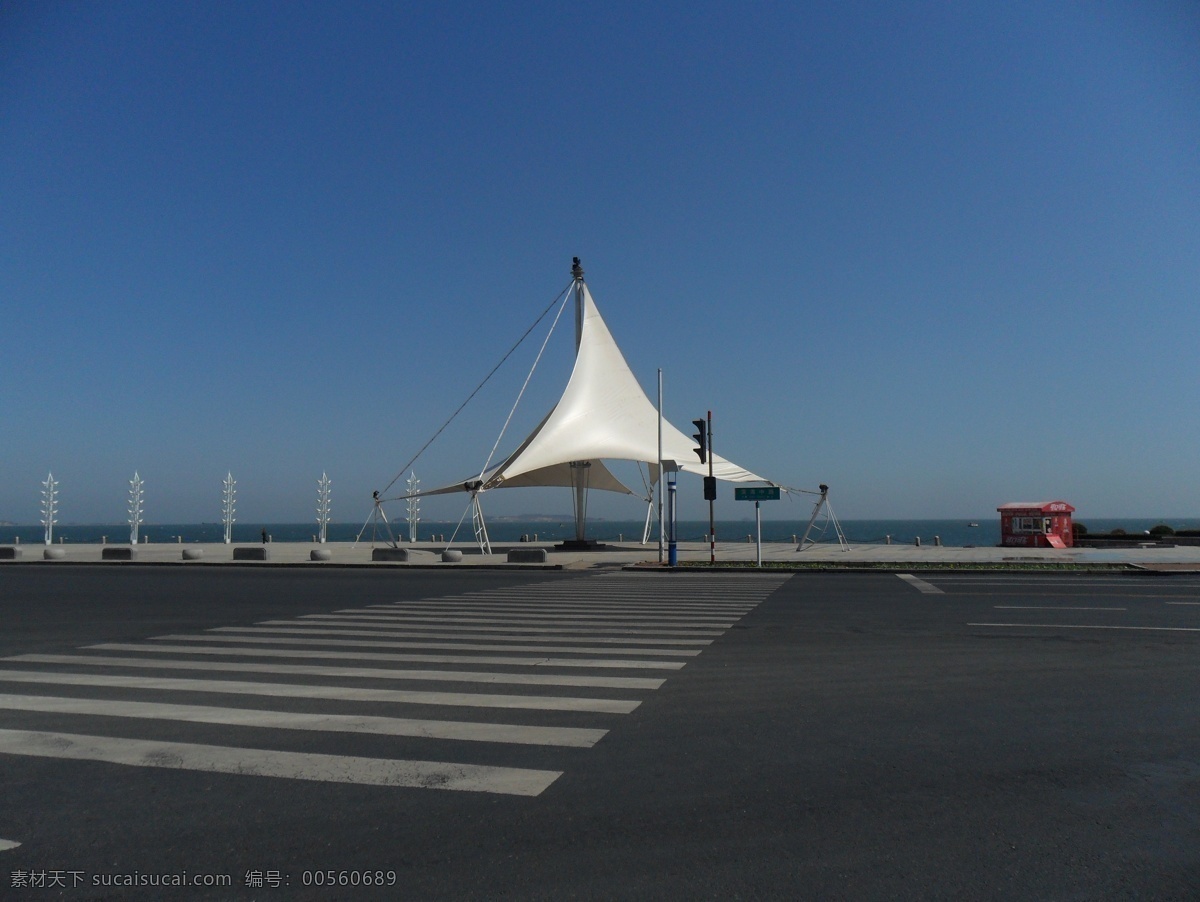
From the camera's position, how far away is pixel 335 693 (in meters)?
7.54

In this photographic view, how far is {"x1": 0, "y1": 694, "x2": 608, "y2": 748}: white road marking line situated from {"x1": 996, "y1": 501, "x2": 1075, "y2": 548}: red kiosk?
1337 inches

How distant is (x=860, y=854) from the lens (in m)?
4.02

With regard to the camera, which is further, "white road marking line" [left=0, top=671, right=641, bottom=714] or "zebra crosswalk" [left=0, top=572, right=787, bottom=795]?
"white road marking line" [left=0, top=671, right=641, bottom=714]

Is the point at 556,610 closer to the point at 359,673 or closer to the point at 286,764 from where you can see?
the point at 359,673

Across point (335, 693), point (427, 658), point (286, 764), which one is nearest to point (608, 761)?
point (286, 764)

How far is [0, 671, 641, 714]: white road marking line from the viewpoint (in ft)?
23.1

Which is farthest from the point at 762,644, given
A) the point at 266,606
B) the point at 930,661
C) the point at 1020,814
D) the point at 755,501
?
the point at 755,501

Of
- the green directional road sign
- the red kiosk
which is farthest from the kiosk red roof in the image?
the green directional road sign

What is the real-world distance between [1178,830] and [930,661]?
473 cm

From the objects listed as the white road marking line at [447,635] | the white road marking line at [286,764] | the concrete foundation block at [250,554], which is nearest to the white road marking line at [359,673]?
the white road marking line at [447,635]

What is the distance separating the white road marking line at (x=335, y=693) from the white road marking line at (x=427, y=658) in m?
1.47

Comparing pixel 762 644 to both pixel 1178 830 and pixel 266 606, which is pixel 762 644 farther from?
pixel 266 606

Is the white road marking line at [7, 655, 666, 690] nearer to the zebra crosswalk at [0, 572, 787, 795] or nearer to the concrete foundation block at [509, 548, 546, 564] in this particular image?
the zebra crosswalk at [0, 572, 787, 795]

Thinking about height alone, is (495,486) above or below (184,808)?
above
